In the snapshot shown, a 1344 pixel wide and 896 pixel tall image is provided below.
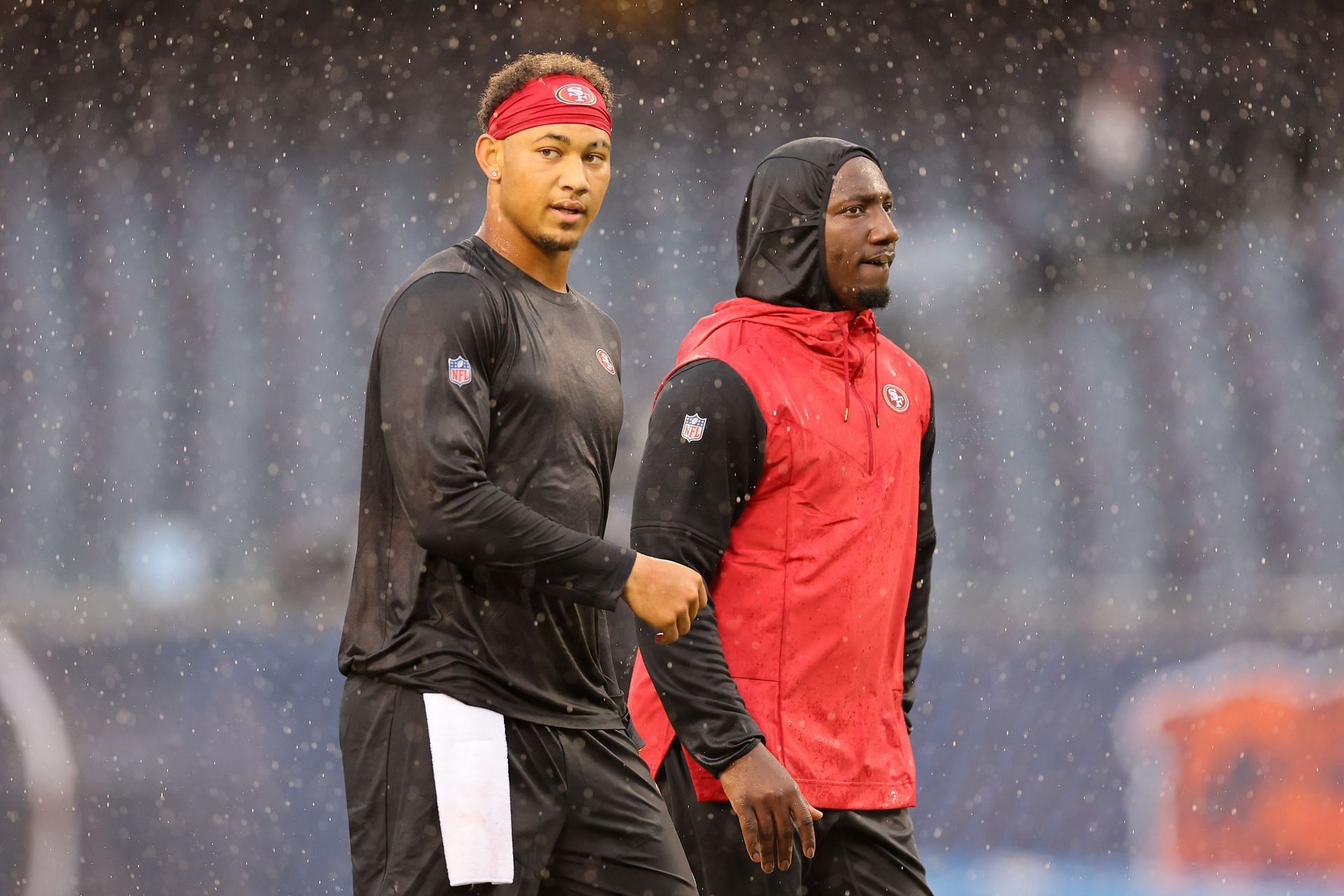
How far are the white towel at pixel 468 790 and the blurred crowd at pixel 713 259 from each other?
3.31 m

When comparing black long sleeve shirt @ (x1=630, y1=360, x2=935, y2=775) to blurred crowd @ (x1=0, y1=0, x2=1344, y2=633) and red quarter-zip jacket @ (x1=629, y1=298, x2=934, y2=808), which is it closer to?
red quarter-zip jacket @ (x1=629, y1=298, x2=934, y2=808)

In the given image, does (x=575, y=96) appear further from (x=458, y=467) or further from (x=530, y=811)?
(x=530, y=811)

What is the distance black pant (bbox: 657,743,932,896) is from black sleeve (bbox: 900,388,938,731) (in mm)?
300

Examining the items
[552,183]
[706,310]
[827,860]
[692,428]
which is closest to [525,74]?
[552,183]

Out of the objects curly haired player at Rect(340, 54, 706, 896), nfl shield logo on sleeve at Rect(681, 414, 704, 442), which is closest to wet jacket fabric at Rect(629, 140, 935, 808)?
nfl shield logo on sleeve at Rect(681, 414, 704, 442)

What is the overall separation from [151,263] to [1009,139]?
3.17 metres

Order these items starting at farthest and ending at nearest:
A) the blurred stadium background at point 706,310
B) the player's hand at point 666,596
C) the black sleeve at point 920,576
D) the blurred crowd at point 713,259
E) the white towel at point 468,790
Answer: the blurred crowd at point 713,259
the blurred stadium background at point 706,310
the black sleeve at point 920,576
the white towel at point 468,790
the player's hand at point 666,596

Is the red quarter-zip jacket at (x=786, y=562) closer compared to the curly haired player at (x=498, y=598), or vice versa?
the curly haired player at (x=498, y=598)

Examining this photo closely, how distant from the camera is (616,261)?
19.1 ft

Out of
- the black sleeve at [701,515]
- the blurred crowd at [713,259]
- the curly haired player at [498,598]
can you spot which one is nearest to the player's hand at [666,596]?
the curly haired player at [498,598]

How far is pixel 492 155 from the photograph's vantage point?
2.51 meters

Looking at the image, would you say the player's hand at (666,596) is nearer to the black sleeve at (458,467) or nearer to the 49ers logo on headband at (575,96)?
the black sleeve at (458,467)

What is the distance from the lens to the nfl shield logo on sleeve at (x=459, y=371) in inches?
85.3

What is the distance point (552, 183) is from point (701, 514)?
0.55 m
